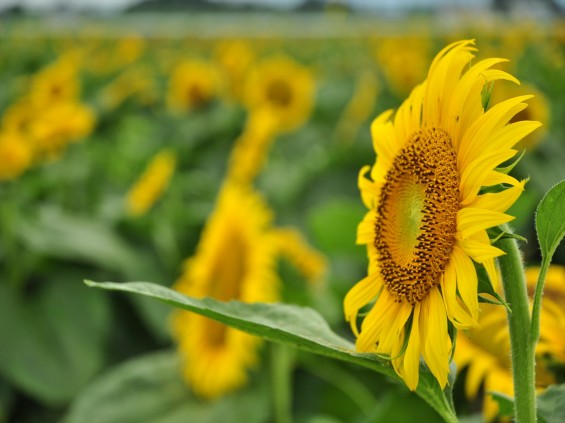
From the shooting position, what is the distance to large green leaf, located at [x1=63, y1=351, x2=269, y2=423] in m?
A: 1.76

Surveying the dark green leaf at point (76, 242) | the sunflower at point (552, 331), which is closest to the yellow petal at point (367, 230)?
the sunflower at point (552, 331)

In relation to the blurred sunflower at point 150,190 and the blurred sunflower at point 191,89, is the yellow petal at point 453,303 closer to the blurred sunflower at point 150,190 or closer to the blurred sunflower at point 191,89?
the blurred sunflower at point 150,190

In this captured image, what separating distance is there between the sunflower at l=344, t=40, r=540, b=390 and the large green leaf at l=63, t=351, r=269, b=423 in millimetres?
1066

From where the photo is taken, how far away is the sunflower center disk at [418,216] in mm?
637

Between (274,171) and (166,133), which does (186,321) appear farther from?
(166,133)

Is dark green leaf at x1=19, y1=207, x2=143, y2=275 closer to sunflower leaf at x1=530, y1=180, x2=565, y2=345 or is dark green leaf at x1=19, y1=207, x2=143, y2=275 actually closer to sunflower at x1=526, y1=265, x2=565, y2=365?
sunflower at x1=526, y1=265, x2=565, y2=365

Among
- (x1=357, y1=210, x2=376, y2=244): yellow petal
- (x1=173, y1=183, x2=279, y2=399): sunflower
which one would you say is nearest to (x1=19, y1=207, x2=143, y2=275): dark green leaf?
(x1=173, y1=183, x2=279, y2=399): sunflower

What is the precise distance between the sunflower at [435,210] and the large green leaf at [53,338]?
179 cm

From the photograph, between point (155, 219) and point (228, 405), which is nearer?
point (228, 405)

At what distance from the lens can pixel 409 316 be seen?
655 mm

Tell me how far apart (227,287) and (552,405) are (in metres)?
1.18

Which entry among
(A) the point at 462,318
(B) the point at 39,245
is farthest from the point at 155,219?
(A) the point at 462,318

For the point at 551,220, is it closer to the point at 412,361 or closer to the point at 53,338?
the point at 412,361

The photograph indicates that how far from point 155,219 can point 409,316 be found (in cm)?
222
